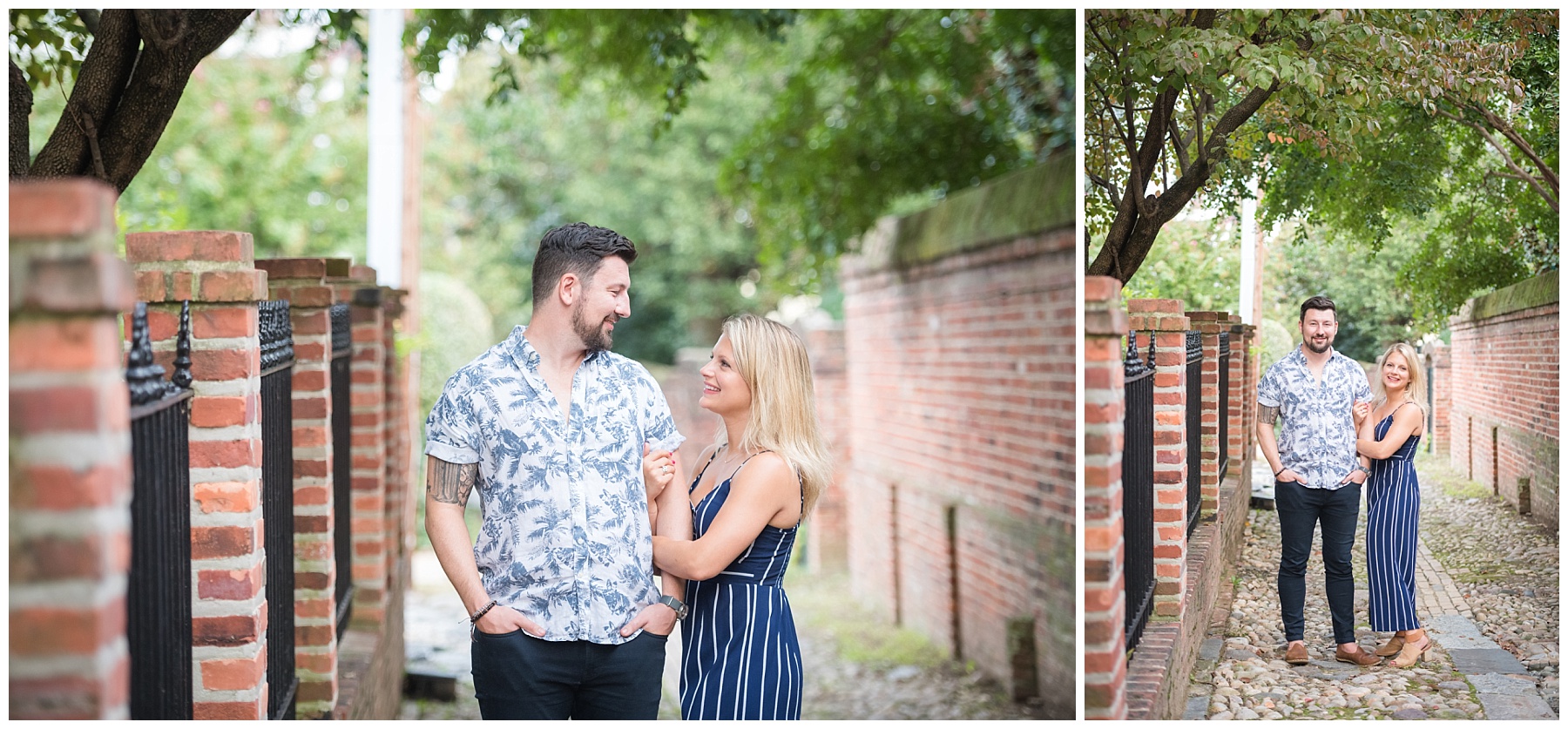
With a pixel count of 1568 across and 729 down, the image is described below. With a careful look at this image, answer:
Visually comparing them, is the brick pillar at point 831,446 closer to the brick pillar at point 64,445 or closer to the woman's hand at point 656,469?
the woman's hand at point 656,469

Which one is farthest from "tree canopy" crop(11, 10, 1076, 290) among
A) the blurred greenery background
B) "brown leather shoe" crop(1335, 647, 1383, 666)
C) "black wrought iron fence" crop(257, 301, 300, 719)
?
"brown leather shoe" crop(1335, 647, 1383, 666)

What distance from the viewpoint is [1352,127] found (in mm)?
2582

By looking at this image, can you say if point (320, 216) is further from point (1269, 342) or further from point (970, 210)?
point (1269, 342)

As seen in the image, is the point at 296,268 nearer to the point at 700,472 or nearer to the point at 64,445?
the point at 700,472

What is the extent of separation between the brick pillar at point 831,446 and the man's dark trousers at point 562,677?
700cm

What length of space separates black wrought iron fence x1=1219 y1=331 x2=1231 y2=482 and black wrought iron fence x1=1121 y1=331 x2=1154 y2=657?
156mm

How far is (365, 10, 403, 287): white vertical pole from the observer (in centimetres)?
740

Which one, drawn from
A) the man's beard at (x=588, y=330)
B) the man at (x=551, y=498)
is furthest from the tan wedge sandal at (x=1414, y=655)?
the man's beard at (x=588, y=330)

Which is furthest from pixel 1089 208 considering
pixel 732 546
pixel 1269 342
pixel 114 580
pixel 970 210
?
pixel 970 210

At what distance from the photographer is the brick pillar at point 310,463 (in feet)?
10.1

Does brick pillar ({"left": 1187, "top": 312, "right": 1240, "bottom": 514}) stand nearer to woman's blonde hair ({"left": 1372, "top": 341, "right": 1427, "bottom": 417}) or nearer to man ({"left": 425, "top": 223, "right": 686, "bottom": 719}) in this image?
woman's blonde hair ({"left": 1372, "top": 341, "right": 1427, "bottom": 417})

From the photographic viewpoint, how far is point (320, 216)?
39.5 ft

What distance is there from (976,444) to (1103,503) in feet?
11.9

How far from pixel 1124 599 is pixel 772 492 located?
Result: 869 millimetres
